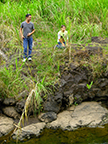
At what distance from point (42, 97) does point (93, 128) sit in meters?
1.51

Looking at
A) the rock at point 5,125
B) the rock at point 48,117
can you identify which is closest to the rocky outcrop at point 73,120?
the rock at point 48,117

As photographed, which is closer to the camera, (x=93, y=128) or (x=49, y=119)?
(x=93, y=128)

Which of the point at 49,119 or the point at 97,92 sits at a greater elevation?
the point at 97,92

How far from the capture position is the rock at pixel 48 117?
4.98 m

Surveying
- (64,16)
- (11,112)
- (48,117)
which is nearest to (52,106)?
(48,117)

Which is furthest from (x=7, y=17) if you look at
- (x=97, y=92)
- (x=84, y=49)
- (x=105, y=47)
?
(x=97, y=92)

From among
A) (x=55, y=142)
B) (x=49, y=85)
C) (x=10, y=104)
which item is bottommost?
→ (x=55, y=142)

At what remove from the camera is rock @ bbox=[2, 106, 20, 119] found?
5.15 m

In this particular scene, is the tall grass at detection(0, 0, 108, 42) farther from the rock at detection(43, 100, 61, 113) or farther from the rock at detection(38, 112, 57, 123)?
the rock at detection(38, 112, 57, 123)

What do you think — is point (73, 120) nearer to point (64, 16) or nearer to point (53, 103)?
point (53, 103)

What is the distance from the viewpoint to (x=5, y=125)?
480 cm

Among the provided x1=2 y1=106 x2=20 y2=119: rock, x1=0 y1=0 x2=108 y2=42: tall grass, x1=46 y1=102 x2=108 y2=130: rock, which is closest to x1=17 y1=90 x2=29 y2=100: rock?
x1=2 y1=106 x2=20 y2=119: rock

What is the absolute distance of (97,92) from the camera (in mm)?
5676

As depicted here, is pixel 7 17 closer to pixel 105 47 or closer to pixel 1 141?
pixel 105 47
